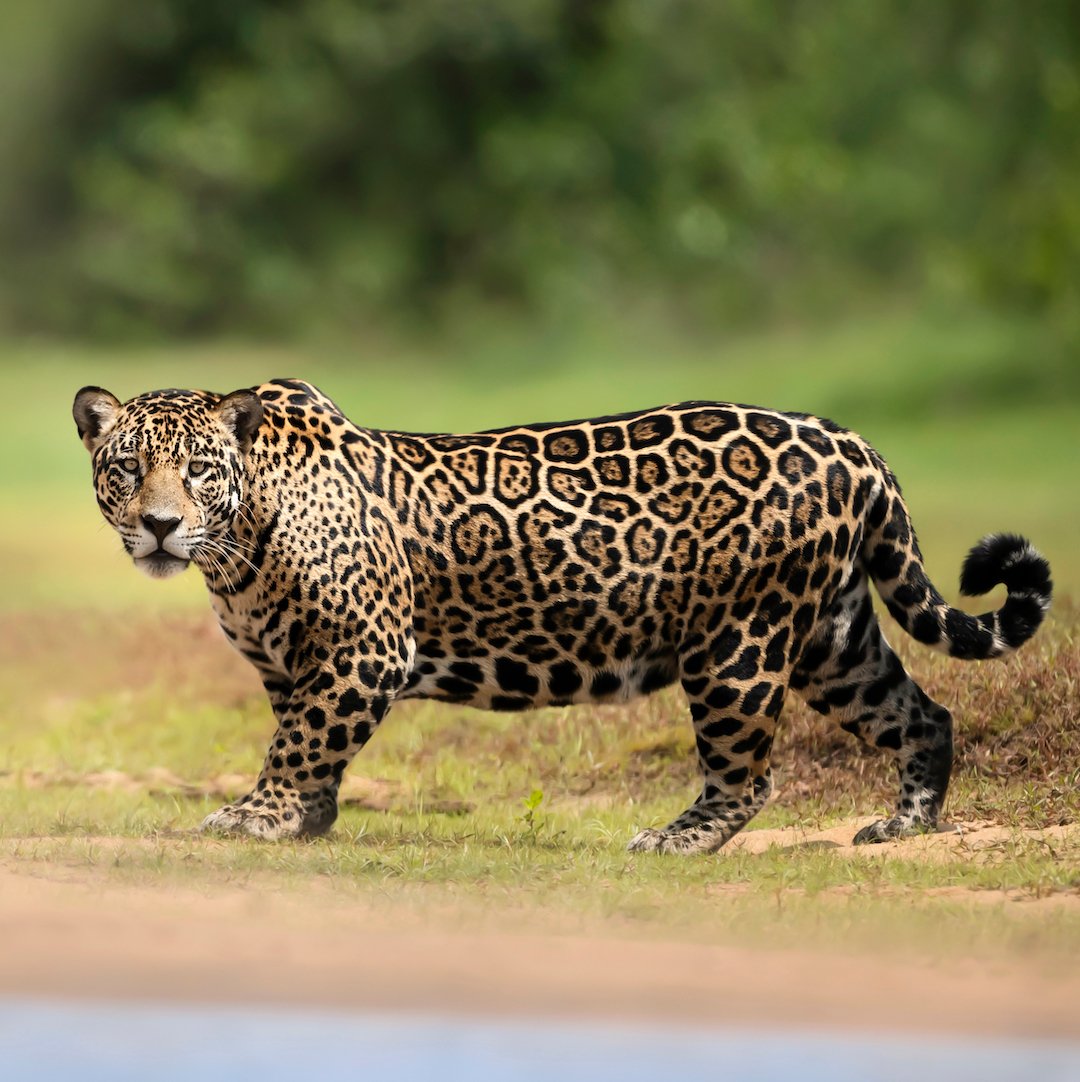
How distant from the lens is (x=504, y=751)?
10.3 m

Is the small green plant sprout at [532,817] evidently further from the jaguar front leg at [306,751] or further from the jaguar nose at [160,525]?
the jaguar nose at [160,525]

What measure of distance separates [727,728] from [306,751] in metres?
1.68

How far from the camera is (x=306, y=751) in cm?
786

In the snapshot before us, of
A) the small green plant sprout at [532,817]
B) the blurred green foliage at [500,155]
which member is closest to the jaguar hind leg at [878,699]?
the small green plant sprout at [532,817]

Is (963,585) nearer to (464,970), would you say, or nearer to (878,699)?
(878,699)

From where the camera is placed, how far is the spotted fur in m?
7.84

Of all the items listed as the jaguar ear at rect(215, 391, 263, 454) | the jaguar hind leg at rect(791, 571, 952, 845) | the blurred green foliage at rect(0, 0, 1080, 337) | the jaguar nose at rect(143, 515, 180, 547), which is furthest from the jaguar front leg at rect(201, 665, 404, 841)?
the blurred green foliage at rect(0, 0, 1080, 337)

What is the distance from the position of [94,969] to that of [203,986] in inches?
16.1

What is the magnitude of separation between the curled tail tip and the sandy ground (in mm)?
2289

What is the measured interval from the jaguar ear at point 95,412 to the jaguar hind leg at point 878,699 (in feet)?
9.84

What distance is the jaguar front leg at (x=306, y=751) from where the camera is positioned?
25.6 ft

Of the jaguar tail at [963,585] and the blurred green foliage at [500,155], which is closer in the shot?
the jaguar tail at [963,585]

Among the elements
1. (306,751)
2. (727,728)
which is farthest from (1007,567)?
(306,751)

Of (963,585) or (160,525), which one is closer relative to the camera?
(160,525)
